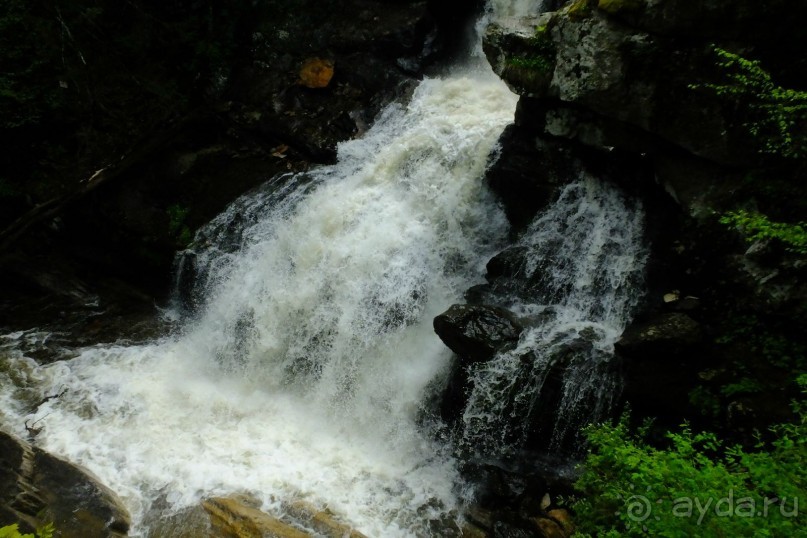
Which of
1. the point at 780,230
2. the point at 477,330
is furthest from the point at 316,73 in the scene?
the point at 780,230

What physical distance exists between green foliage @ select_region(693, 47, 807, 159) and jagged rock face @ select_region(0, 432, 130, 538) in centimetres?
836

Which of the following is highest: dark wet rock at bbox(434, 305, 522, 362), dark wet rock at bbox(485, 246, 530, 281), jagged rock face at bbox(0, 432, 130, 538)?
dark wet rock at bbox(485, 246, 530, 281)

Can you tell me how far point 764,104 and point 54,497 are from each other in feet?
29.9

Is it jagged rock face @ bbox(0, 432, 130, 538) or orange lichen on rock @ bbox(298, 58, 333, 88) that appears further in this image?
orange lichen on rock @ bbox(298, 58, 333, 88)

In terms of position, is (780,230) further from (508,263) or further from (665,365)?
(508,263)

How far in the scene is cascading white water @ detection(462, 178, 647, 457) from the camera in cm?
627

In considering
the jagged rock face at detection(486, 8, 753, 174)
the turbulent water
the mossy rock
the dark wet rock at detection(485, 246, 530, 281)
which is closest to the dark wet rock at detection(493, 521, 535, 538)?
the turbulent water

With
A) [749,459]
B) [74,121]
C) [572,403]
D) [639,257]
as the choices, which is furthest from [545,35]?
[74,121]

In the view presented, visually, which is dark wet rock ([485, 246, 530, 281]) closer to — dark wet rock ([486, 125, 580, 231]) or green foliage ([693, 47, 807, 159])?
dark wet rock ([486, 125, 580, 231])

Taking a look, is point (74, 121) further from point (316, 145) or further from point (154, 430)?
point (154, 430)

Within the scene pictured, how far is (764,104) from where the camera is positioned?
17.3 feet

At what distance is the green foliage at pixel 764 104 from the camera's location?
509 cm

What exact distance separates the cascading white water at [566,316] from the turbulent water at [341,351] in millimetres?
29

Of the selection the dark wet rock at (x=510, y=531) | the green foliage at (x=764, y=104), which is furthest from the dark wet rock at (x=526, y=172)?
the dark wet rock at (x=510, y=531)
